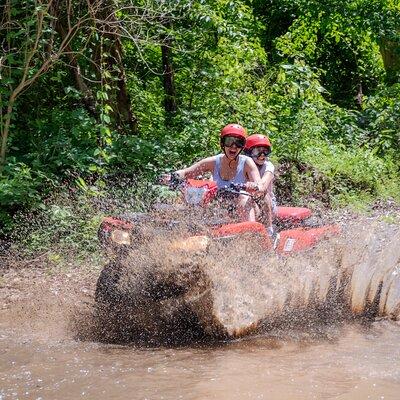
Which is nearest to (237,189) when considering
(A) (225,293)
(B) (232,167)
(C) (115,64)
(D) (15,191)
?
(B) (232,167)

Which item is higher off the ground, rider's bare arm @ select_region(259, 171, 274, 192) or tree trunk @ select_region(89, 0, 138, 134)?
tree trunk @ select_region(89, 0, 138, 134)

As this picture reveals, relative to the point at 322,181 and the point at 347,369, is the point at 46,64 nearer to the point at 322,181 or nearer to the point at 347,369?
the point at 322,181

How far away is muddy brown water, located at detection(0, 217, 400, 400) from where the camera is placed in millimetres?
4559

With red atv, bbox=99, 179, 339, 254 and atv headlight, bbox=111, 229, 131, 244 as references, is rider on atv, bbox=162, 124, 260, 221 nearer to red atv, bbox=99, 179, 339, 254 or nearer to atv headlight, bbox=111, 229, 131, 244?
red atv, bbox=99, 179, 339, 254

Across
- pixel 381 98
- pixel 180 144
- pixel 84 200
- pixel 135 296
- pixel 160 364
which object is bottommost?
pixel 160 364

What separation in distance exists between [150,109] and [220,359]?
6.57 m

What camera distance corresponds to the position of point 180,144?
392 inches

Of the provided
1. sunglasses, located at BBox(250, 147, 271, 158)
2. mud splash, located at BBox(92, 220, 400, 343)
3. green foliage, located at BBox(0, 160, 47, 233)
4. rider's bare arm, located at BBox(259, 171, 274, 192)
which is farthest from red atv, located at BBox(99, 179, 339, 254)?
green foliage, located at BBox(0, 160, 47, 233)

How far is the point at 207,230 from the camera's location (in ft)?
18.7

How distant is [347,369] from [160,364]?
1.23 meters

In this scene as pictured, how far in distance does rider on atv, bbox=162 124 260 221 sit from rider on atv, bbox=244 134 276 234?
112mm

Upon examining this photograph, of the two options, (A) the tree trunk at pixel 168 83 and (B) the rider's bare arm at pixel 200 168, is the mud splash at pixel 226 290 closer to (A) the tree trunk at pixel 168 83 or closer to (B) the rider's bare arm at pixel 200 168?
(B) the rider's bare arm at pixel 200 168

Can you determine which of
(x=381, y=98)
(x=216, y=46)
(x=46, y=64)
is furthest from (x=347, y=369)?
(x=381, y=98)

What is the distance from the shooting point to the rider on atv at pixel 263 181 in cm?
666
